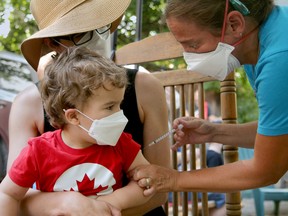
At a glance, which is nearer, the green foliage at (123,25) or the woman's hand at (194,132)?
the woman's hand at (194,132)

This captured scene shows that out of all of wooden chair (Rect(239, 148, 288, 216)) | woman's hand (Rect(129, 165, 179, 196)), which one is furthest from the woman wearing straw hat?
wooden chair (Rect(239, 148, 288, 216))

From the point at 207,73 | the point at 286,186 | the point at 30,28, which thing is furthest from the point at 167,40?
the point at 286,186

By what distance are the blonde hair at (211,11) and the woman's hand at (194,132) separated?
395 millimetres

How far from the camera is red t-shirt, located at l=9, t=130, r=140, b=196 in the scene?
1336 mm

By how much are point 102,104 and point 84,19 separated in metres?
0.36

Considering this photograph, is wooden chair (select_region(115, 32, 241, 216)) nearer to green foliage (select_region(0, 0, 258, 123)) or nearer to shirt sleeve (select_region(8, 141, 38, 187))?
green foliage (select_region(0, 0, 258, 123))

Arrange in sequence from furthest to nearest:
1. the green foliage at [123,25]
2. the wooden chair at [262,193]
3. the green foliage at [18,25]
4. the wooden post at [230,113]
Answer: the wooden chair at [262,193] < the green foliage at [18,25] < the green foliage at [123,25] < the wooden post at [230,113]

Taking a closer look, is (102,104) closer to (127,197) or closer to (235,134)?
(127,197)

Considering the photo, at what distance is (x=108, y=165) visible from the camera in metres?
1.39

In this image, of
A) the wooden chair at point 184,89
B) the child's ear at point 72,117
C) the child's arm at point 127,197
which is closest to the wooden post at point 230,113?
the wooden chair at point 184,89

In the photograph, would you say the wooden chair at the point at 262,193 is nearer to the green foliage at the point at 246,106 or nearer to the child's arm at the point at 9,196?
the child's arm at the point at 9,196

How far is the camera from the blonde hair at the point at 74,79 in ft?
4.25

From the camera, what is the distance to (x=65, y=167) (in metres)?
1.35

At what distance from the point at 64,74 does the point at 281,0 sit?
1252mm
